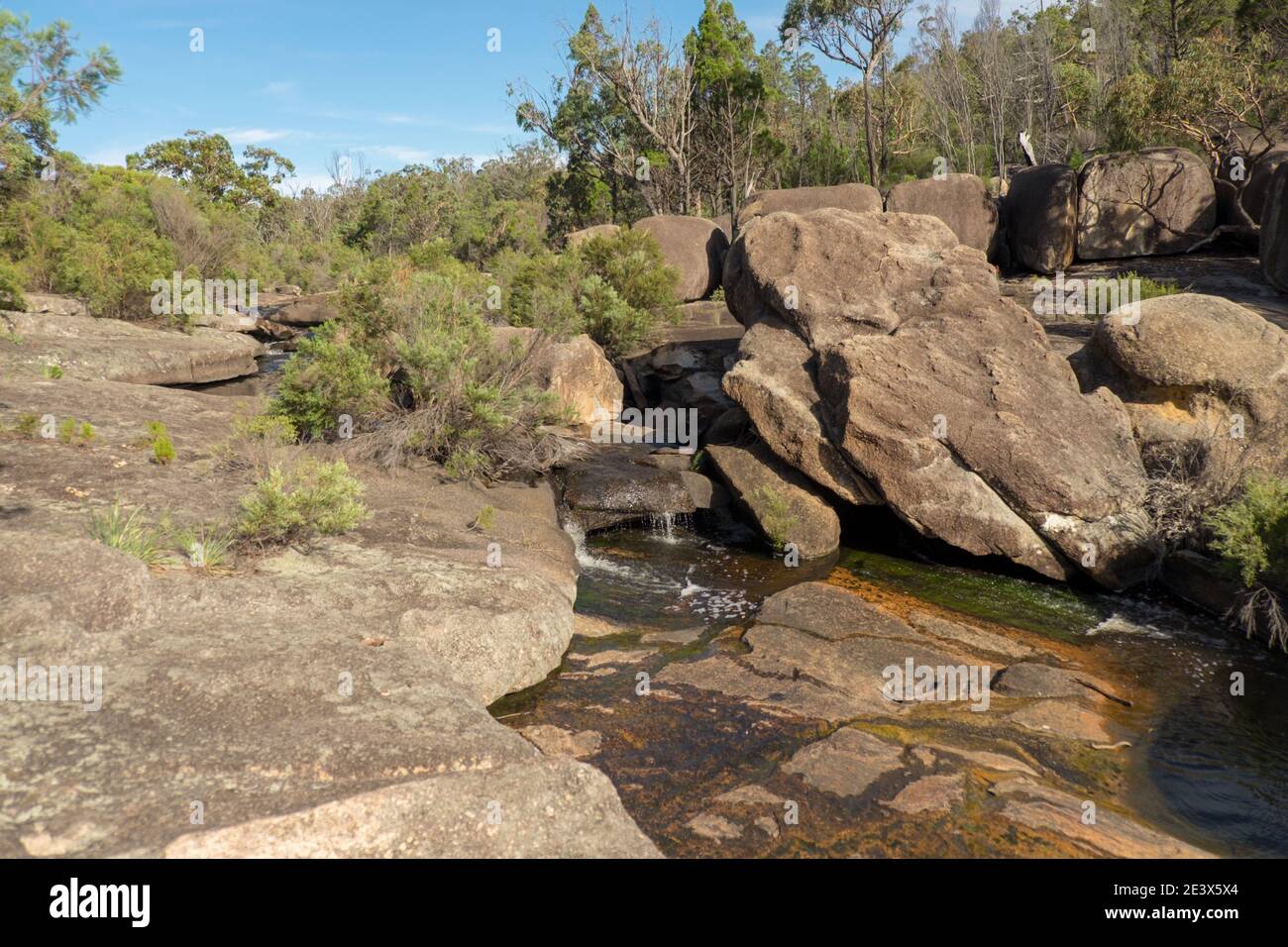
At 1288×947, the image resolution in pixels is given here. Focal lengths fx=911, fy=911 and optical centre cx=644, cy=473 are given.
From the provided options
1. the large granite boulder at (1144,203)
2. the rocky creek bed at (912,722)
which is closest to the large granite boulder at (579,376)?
the rocky creek bed at (912,722)

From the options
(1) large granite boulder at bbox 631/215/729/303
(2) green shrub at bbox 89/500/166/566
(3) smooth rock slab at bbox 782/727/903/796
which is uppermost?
(1) large granite boulder at bbox 631/215/729/303

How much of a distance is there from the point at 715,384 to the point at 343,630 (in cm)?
1076

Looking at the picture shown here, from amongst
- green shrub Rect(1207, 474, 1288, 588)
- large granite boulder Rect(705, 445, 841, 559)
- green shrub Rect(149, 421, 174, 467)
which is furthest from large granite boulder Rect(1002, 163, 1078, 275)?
green shrub Rect(149, 421, 174, 467)

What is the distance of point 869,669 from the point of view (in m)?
7.43

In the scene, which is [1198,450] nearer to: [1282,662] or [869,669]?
[1282,662]

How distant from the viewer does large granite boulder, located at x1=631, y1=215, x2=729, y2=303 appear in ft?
78.7

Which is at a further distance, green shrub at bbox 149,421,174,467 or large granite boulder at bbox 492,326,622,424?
large granite boulder at bbox 492,326,622,424

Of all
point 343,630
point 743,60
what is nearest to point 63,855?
point 343,630

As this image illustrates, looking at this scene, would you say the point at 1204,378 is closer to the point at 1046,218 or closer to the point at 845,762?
the point at 845,762

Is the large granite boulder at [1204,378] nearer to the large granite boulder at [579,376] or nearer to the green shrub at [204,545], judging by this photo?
the large granite boulder at [579,376]

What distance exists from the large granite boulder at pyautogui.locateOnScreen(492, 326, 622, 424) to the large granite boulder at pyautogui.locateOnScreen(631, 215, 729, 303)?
8.62m

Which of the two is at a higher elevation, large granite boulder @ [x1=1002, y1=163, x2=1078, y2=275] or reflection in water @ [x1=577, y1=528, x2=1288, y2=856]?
large granite boulder @ [x1=1002, y1=163, x2=1078, y2=275]

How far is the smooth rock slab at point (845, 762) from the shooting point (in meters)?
5.61

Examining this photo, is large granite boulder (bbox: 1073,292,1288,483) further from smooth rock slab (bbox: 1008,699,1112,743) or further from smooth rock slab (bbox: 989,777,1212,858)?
smooth rock slab (bbox: 989,777,1212,858)
